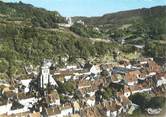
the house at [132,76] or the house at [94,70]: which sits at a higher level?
the house at [132,76]

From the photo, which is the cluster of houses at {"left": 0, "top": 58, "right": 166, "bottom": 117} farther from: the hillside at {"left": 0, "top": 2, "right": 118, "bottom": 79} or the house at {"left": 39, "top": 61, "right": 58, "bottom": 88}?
the hillside at {"left": 0, "top": 2, "right": 118, "bottom": 79}

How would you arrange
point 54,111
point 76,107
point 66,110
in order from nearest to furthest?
1. point 54,111
2. point 66,110
3. point 76,107

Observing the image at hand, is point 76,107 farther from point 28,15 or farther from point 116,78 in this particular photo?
point 28,15

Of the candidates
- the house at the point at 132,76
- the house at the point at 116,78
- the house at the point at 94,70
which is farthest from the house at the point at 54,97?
the house at the point at 94,70

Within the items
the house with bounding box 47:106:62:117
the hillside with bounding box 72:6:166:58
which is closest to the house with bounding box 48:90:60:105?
the house with bounding box 47:106:62:117

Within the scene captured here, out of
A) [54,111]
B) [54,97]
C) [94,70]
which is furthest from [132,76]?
[54,111]

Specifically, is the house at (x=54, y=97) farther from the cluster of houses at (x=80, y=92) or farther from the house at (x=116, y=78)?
the house at (x=116, y=78)

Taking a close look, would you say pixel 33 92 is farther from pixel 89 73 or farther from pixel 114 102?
pixel 89 73

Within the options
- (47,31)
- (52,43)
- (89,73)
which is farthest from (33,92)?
(47,31)
